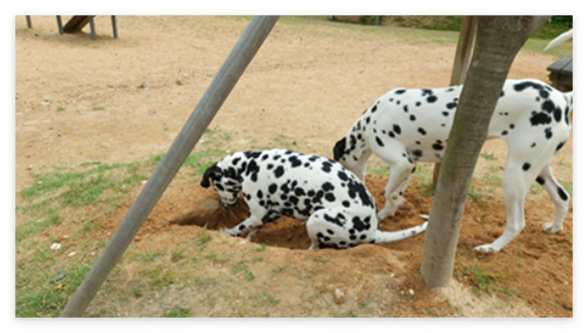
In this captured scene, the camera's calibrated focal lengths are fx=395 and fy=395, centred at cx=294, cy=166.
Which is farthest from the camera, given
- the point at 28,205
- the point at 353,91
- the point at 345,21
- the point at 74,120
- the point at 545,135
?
the point at 345,21

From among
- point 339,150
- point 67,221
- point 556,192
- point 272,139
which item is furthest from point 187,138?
point 272,139

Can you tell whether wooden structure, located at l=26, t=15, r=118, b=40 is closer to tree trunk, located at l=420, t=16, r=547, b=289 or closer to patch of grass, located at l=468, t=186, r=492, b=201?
patch of grass, located at l=468, t=186, r=492, b=201

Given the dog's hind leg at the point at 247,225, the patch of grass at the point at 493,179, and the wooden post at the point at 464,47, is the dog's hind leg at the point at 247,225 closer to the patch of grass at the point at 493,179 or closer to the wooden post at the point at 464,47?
the wooden post at the point at 464,47

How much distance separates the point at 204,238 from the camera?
402 cm

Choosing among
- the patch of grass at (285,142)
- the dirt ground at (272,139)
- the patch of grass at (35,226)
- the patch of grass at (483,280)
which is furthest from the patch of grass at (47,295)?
the patch of grass at (285,142)

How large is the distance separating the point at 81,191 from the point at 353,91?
792 centimetres

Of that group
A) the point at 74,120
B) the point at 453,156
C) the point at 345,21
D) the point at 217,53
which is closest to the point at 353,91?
the point at 217,53

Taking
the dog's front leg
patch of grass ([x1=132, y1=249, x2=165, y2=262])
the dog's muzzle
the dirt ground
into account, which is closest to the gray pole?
the dirt ground

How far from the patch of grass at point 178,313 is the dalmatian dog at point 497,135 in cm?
256

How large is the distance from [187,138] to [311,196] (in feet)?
6.04

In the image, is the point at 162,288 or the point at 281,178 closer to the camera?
the point at 162,288

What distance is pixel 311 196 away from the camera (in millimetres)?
4203

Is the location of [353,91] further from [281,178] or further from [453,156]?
[453,156]

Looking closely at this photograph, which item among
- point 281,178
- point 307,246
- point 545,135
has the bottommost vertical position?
point 307,246
